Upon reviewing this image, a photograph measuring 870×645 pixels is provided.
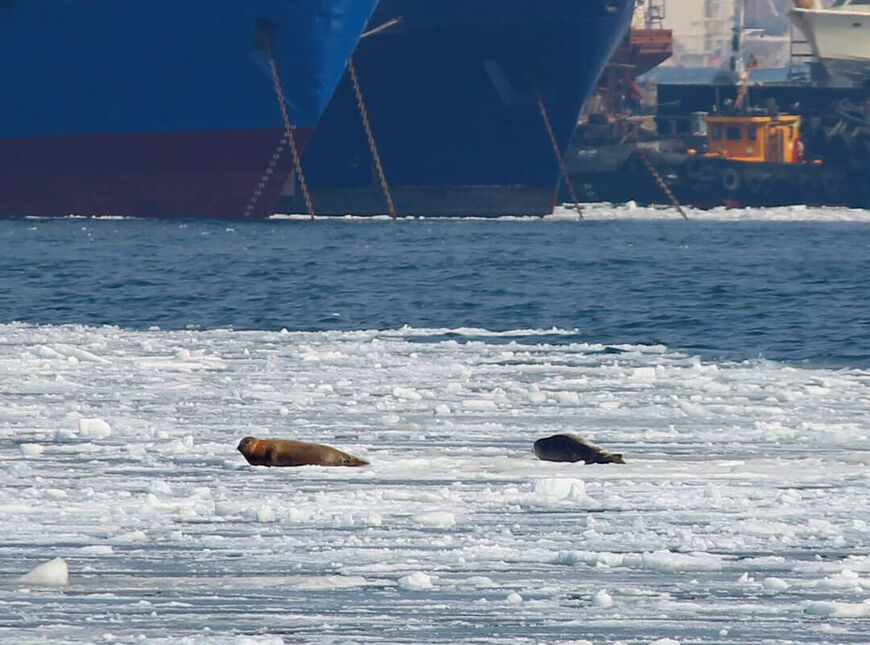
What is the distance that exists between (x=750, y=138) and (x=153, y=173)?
32.5 meters

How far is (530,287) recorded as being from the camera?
3250 cm

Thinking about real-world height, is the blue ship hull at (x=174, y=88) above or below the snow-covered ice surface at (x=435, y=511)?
below

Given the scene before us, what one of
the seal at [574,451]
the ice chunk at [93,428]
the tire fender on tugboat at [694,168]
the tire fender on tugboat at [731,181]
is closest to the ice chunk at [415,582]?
the seal at [574,451]

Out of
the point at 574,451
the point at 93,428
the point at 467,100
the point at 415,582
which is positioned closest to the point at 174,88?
the point at 467,100

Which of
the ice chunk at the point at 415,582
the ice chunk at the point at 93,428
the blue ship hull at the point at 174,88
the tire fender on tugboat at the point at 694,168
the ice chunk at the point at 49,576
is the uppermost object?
the ice chunk at the point at 49,576

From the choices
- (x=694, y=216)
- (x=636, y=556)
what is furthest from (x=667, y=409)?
(x=694, y=216)

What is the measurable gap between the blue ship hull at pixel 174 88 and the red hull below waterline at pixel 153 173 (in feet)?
0.13

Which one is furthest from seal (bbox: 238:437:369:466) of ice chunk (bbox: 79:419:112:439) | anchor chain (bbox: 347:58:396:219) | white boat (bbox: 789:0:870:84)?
white boat (bbox: 789:0:870:84)

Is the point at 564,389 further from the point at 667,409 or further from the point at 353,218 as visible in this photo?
the point at 353,218

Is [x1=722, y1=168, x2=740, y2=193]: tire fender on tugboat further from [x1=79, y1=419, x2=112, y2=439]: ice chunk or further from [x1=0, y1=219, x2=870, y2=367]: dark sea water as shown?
[x1=79, y1=419, x2=112, y2=439]: ice chunk

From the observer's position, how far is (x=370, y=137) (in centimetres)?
5356

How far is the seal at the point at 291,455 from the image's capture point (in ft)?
37.6

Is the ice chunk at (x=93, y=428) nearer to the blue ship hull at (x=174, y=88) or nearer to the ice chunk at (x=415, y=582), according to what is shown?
the ice chunk at (x=415, y=582)

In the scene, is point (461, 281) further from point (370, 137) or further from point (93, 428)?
point (93, 428)
